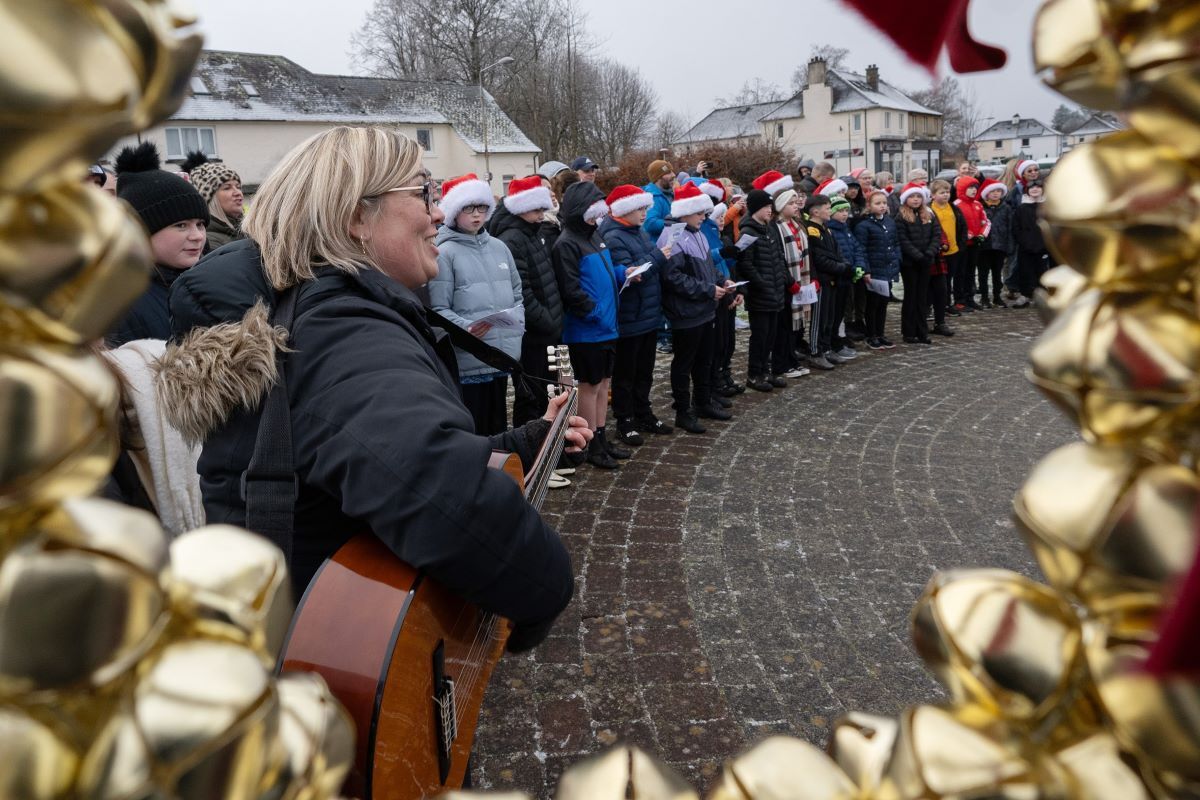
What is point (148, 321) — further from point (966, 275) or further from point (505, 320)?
point (966, 275)

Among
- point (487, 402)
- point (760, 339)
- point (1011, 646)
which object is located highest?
point (1011, 646)

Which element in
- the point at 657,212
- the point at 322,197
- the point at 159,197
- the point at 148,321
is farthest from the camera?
the point at 657,212

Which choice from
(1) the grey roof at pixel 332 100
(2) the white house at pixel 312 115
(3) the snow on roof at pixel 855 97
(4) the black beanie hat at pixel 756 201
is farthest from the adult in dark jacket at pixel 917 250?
(3) the snow on roof at pixel 855 97

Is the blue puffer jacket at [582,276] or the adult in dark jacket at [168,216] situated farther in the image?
the blue puffer jacket at [582,276]

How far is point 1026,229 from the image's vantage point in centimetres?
1372

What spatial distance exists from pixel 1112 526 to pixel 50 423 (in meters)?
0.47

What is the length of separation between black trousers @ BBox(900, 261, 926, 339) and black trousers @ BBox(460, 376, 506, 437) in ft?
23.5

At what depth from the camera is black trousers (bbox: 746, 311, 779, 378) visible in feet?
30.7

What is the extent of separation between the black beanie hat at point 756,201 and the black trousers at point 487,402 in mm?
4042

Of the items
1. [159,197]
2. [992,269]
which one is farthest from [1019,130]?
[159,197]

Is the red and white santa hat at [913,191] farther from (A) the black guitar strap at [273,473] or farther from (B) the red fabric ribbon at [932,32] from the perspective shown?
(B) the red fabric ribbon at [932,32]

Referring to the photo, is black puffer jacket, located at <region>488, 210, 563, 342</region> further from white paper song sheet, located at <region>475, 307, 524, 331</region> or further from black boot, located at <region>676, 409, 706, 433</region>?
black boot, located at <region>676, 409, 706, 433</region>

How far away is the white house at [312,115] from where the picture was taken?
42.1 metres

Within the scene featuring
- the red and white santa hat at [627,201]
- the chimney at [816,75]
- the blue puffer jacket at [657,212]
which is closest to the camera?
the red and white santa hat at [627,201]
